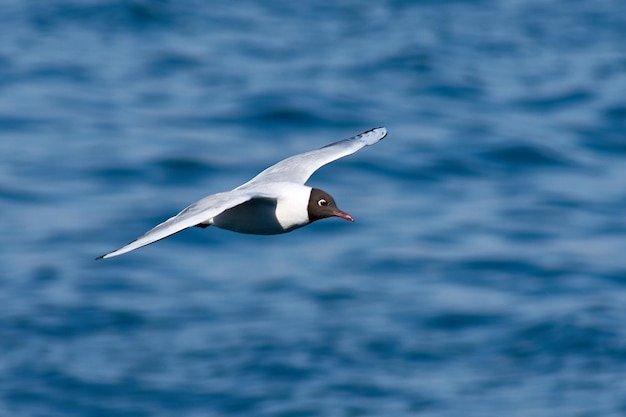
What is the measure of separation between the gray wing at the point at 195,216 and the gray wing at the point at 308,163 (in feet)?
3.78

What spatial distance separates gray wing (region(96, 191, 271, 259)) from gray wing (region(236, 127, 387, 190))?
115 cm

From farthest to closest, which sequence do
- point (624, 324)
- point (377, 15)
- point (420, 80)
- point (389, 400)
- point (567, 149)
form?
point (377, 15) → point (420, 80) → point (567, 149) → point (624, 324) → point (389, 400)

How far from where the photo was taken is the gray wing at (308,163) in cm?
1079

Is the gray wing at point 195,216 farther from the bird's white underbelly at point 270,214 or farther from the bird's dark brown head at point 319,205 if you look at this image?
the bird's dark brown head at point 319,205

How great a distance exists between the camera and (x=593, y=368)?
1548cm

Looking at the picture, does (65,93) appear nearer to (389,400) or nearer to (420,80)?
(420,80)

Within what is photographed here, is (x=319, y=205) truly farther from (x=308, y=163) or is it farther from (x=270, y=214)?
(x=308, y=163)

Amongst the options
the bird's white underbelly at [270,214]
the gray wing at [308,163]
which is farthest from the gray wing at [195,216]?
the gray wing at [308,163]

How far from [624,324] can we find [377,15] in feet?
41.4

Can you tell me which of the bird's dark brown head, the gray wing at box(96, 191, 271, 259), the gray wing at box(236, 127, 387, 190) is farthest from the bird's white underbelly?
the gray wing at box(236, 127, 387, 190)

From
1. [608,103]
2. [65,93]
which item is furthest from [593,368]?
[65,93]

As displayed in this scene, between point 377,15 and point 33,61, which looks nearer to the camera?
point 33,61

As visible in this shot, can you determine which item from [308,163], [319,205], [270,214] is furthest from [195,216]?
[308,163]

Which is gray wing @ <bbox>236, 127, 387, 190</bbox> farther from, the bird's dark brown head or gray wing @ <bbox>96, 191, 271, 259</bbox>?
gray wing @ <bbox>96, 191, 271, 259</bbox>
